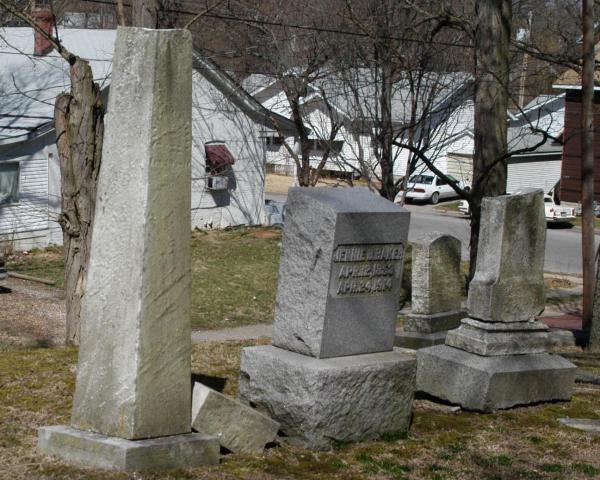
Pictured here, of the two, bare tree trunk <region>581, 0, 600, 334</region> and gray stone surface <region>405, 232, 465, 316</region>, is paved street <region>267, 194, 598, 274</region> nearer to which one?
bare tree trunk <region>581, 0, 600, 334</region>

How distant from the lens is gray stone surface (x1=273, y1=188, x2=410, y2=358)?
6465 mm

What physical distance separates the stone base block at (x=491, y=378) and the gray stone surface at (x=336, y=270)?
1.46 meters

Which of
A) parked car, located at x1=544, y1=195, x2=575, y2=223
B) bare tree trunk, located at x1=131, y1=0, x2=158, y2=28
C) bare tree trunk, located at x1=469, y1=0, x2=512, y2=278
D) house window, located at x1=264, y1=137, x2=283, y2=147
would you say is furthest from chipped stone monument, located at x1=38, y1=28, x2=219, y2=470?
parked car, located at x1=544, y1=195, x2=575, y2=223

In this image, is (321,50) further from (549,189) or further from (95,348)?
(549,189)

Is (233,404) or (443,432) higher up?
(233,404)

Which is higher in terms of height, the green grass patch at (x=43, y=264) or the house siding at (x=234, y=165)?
the house siding at (x=234, y=165)

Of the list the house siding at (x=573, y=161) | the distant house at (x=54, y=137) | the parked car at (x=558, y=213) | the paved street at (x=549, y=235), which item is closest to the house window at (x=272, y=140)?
the distant house at (x=54, y=137)

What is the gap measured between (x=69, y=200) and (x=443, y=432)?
17.6 ft

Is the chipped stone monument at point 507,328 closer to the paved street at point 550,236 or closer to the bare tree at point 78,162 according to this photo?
the bare tree at point 78,162

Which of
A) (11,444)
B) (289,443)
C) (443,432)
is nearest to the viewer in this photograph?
(11,444)

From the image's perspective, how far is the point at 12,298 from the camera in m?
17.6

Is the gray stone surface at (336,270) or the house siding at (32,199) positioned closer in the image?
the gray stone surface at (336,270)

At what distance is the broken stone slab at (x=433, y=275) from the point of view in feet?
41.5

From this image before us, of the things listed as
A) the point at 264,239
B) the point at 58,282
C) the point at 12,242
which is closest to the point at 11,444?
the point at 58,282
